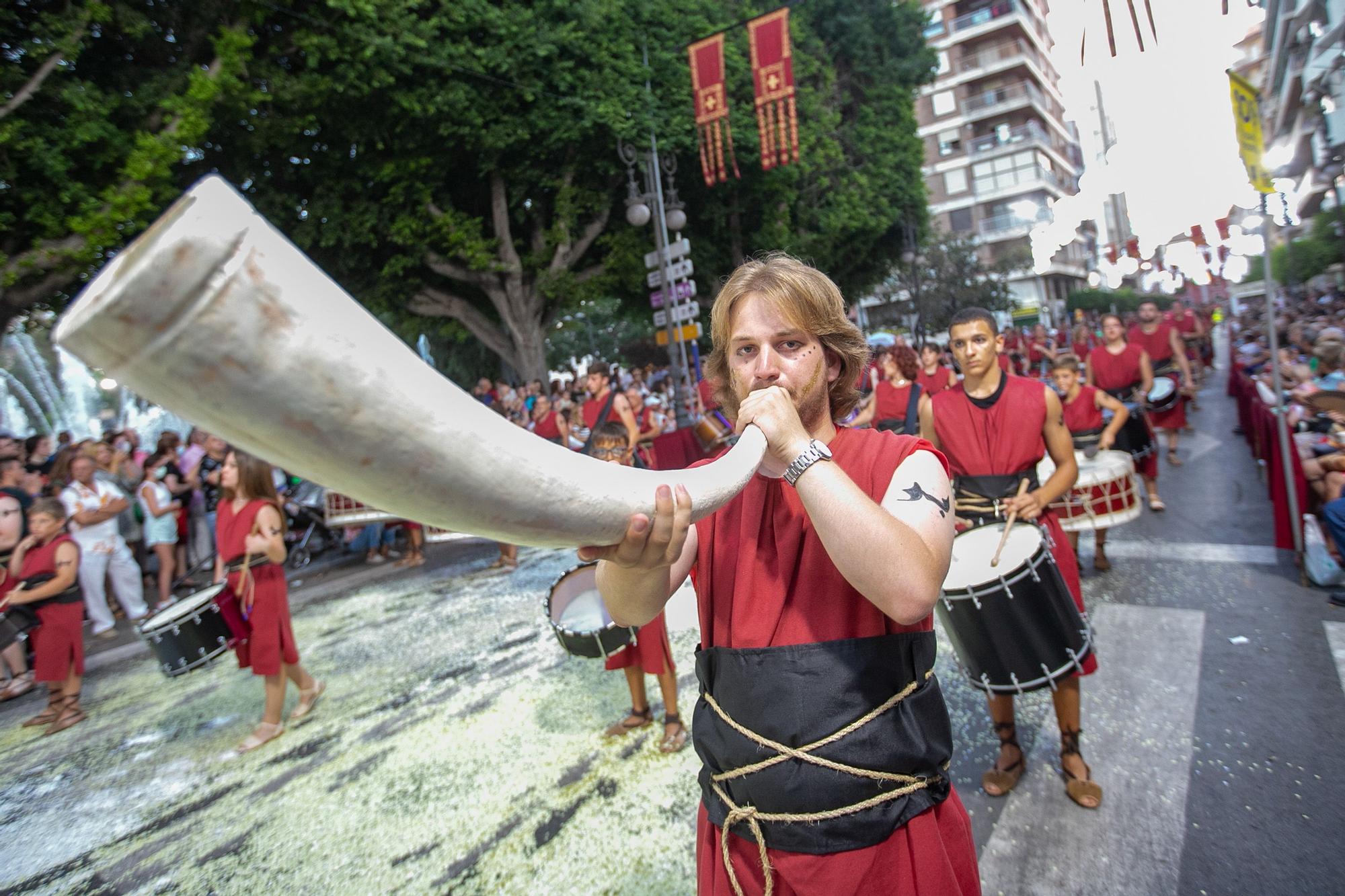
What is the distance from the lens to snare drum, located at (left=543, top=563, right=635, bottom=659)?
350 cm

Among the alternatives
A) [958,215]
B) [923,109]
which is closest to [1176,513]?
[958,215]

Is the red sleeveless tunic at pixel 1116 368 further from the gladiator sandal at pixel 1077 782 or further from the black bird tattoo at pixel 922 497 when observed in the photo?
the black bird tattoo at pixel 922 497

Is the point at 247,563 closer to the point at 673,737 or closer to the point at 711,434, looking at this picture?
the point at 673,737

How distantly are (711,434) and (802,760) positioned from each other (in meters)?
6.49

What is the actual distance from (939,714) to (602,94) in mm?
15039

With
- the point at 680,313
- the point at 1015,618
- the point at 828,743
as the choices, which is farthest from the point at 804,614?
the point at 680,313

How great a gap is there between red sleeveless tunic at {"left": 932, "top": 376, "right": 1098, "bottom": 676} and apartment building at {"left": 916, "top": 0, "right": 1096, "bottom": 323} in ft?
165

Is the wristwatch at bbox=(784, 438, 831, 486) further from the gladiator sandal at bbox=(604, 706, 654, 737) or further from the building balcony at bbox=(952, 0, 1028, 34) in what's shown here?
the building balcony at bbox=(952, 0, 1028, 34)

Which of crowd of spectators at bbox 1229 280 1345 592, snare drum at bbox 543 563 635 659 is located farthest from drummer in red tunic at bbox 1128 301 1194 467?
snare drum at bbox 543 563 635 659

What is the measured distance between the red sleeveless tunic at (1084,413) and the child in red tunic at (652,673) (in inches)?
190

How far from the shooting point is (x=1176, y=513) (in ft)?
24.6

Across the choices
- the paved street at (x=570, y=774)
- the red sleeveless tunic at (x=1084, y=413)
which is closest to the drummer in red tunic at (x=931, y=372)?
the red sleeveless tunic at (x=1084, y=413)

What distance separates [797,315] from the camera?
1538 millimetres

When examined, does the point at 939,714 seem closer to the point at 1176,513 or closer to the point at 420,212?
the point at 1176,513
